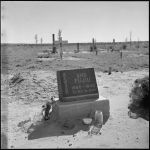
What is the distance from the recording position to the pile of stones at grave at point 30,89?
25.0ft

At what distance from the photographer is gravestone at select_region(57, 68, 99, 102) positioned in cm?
577

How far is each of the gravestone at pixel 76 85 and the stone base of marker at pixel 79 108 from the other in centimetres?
20

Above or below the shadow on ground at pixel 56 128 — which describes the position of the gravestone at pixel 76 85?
above

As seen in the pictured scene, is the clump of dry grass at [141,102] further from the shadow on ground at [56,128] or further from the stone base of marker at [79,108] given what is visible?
the shadow on ground at [56,128]

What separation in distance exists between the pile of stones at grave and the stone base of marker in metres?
2.11

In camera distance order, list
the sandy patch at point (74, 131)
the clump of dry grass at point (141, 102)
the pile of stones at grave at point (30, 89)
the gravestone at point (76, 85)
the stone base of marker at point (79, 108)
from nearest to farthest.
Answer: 1. the sandy patch at point (74, 131)
2. the stone base of marker at point (79, 108)
3. the gravestone at point (76, 85)
4. the clump of dry grass at point (141, 102)
5. the pile of stones at grave at point (30, 89)

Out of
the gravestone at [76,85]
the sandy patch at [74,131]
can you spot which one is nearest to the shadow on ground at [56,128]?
the sandy patch at [74,131]

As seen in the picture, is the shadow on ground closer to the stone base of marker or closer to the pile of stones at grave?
the stone base of marker

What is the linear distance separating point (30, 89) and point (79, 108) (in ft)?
11.3

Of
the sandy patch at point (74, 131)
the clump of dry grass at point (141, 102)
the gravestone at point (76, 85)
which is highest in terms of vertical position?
the gravestone at point (76, 85)

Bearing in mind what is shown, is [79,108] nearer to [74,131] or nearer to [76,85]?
[76,85]

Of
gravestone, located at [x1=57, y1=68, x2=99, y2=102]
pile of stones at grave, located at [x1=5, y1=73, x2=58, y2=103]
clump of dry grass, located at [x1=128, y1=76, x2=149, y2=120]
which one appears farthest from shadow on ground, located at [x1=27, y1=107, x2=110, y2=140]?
pile of stones at grave, located at [x1=5, y1=73, x2=58, y2=103]

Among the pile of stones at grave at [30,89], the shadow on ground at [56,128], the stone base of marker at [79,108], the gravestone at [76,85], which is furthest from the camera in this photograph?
the pile of stones at grave at [30,89]

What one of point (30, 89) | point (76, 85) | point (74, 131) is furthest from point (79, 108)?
point (30, 89)
